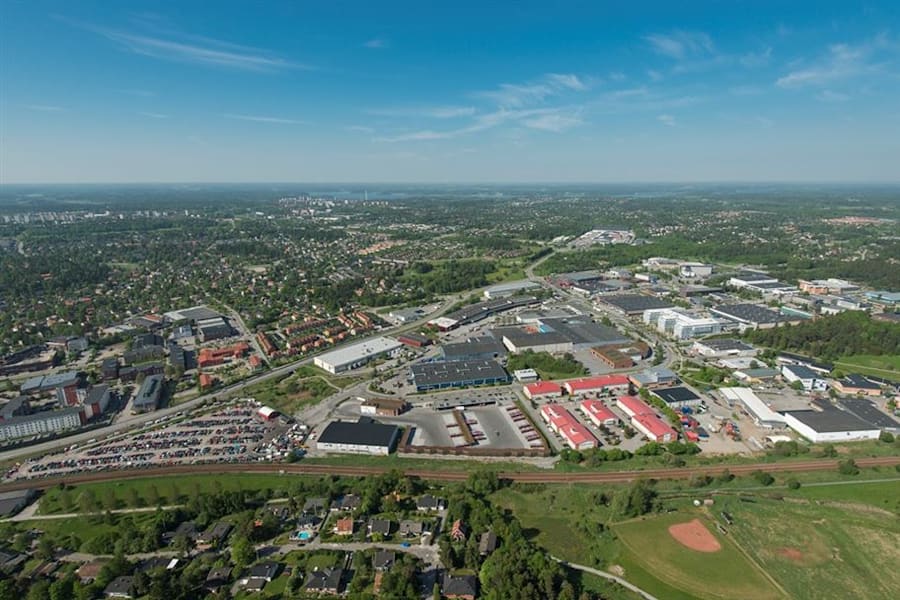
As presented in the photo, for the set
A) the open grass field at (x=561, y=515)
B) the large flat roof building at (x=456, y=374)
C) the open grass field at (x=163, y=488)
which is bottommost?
the open grass field at (x=163, y=488)

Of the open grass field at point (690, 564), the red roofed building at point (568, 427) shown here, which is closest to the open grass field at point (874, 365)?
the red roofed building at point (568, 427)

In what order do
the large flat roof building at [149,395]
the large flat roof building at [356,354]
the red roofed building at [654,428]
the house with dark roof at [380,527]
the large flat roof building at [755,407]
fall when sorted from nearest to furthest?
the house with dark roof at [380,527]
the red roofed building at [654,428]
the large flat roof building at [755,407]
the large flat roof building at [149,395]
the large flat roof building at [356,354]

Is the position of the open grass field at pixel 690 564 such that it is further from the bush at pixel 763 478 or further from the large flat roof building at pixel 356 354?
the large flat roof building at pixel 356 354

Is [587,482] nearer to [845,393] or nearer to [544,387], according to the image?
[544,387]

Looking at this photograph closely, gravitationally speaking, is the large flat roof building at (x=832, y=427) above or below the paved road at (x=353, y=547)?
above

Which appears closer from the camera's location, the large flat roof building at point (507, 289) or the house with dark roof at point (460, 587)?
the house with dark roof at point (460, 587)

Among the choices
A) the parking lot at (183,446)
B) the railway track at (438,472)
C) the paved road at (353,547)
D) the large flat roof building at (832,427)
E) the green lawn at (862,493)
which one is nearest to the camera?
the paved road at (353,547)

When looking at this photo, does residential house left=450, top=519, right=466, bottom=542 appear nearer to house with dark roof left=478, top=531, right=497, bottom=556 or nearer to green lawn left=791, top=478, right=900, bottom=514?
house with dark roof left=478, top=531, right=497, bottom=556

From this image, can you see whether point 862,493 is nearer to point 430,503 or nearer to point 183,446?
point 430,503

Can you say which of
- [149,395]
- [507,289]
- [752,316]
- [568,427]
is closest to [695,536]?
[568,427]

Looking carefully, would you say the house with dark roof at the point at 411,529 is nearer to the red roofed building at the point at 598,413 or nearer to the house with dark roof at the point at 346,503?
the house with dark roof at the point at 346,503
